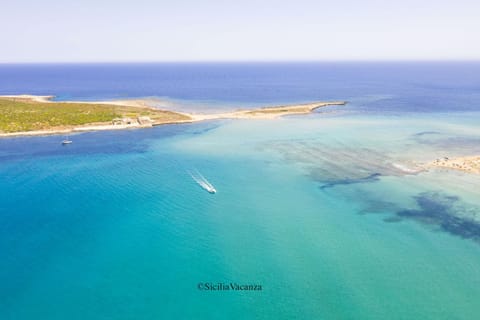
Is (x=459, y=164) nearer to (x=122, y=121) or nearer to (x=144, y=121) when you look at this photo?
(x=144, y=121)

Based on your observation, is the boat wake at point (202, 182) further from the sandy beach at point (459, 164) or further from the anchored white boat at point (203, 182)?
the sandy beach at point (459, 164)

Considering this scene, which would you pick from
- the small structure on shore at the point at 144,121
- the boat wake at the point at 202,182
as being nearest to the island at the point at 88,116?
the small structure on shore at the point at 144,121

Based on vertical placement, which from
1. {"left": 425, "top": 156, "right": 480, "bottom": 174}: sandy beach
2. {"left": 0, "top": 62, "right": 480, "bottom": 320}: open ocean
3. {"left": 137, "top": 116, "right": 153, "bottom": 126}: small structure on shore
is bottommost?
{"left": 0, "top": 62, "right": 480, "bottom": 320}: open ocean

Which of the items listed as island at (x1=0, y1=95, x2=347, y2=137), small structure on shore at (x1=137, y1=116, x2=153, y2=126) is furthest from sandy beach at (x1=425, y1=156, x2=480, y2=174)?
small structure on shore at (x1=137, y1=116, x2=153, y2=126)

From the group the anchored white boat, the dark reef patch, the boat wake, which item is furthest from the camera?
the boat wake

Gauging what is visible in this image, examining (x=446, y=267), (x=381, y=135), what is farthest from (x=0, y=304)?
(x=381, y=135)

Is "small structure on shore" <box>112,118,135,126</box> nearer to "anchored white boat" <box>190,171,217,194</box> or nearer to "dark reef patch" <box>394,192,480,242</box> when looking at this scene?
"anchored white boat" <box>190,171,217,194</box>

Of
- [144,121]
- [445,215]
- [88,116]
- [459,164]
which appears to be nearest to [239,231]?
[445,215]
